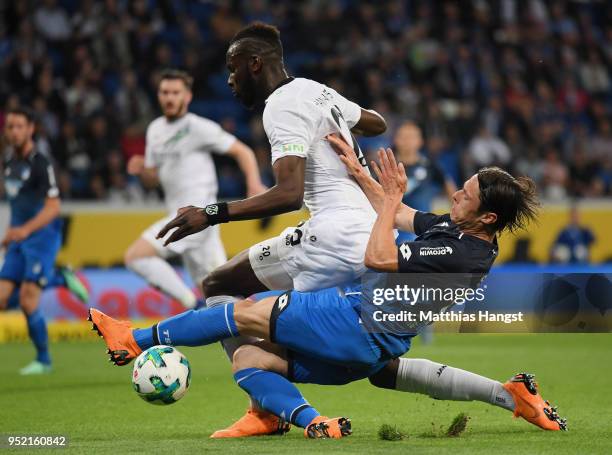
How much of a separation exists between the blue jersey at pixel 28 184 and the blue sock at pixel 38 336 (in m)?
0.87

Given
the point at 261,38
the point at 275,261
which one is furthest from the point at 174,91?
the point at 275,261

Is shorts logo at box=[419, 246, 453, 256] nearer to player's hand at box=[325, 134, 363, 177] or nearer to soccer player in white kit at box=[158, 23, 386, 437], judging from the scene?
soccer player in white kit at box=[158, 23, 386, 437]

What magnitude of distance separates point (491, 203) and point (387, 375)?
3.99 feet

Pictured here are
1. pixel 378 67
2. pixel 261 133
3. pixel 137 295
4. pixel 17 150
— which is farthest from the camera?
pixel 378 67

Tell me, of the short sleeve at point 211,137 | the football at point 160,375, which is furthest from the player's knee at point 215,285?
the short sleeve at point 211,137

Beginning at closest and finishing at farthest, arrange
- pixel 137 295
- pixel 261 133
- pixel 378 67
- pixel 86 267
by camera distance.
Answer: pixel 137 295 → pixel 86 267 → pixel 261 133 → pixel 378 67

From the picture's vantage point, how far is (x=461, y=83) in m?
19.2

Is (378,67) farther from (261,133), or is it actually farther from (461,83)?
(261,133)

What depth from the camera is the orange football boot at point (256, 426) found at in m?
6.19

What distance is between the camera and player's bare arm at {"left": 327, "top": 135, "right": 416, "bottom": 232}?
6375mm

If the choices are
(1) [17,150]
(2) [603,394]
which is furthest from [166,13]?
(2) [603,394]

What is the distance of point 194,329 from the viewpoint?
600 centimetres

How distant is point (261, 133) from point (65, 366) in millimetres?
6875

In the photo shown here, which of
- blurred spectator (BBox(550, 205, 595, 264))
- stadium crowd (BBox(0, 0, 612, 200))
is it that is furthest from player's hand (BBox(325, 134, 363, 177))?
blurred spectator (BBox(550, 205, 595, 264))
